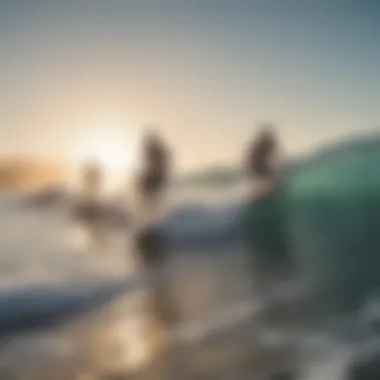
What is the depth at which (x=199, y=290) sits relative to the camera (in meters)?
1.14

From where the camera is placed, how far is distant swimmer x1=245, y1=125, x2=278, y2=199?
3.85 ft

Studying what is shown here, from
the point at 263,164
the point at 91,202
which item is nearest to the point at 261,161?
the point at 263,164

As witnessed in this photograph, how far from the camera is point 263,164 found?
1.18m

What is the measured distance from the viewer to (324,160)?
46.4 inches

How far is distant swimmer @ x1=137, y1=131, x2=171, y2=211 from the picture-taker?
116 cm

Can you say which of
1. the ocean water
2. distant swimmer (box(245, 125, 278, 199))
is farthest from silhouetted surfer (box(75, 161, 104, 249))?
distant swimmer (box(245, 125, 278, 199))

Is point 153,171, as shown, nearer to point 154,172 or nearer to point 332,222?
point 154,172

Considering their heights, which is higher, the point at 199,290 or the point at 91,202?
the point at 91,202

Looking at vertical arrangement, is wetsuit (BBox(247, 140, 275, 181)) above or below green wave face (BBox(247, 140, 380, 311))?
above

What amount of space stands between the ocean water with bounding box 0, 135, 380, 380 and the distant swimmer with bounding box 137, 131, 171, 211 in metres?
0.03

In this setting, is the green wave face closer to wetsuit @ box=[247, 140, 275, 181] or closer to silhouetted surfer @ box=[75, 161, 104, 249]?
wetsuit @ box=[247, 140, 275, 181]

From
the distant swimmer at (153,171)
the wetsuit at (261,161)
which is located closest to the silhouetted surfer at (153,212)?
the distant swimmer at (153,171)

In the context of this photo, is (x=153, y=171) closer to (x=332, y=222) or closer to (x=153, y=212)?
(x=153, y=212)

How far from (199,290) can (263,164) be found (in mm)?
232
